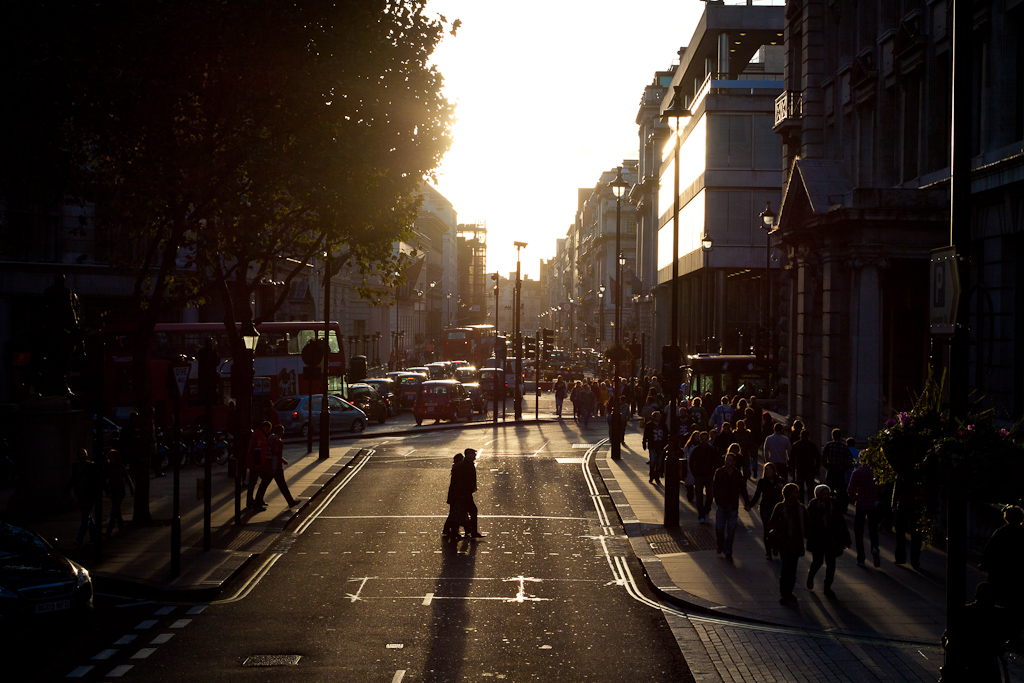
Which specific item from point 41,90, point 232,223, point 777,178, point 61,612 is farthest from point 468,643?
point 777,178

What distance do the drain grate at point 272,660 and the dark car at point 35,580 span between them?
238 cm

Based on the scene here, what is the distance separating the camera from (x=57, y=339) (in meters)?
20.8

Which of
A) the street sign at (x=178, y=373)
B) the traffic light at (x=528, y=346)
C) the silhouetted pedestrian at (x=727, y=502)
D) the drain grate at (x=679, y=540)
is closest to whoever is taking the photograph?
the silhouetted pedestrian at (x=727, y=502)

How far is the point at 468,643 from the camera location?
11547mm

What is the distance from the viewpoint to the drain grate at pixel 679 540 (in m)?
17.4

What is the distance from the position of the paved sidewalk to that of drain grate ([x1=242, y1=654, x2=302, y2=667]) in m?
4.26

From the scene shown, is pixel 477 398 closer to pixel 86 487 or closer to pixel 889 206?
pixel 889 206

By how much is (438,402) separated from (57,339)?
25872 mm

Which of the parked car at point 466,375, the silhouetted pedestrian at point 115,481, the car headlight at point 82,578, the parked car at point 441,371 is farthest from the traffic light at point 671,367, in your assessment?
the parked car at point 466,375

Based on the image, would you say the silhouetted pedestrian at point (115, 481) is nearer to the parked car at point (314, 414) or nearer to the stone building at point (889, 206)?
the stone building at point (889, 206)

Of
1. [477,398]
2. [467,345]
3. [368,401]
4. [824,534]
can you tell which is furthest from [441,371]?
[824,534]

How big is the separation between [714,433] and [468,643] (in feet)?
42.9

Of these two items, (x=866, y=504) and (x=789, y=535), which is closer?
(x=789, y=535)

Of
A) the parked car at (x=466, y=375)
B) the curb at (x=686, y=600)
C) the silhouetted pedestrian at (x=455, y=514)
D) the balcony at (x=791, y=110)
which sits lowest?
the curb at (x=686, y=600)
